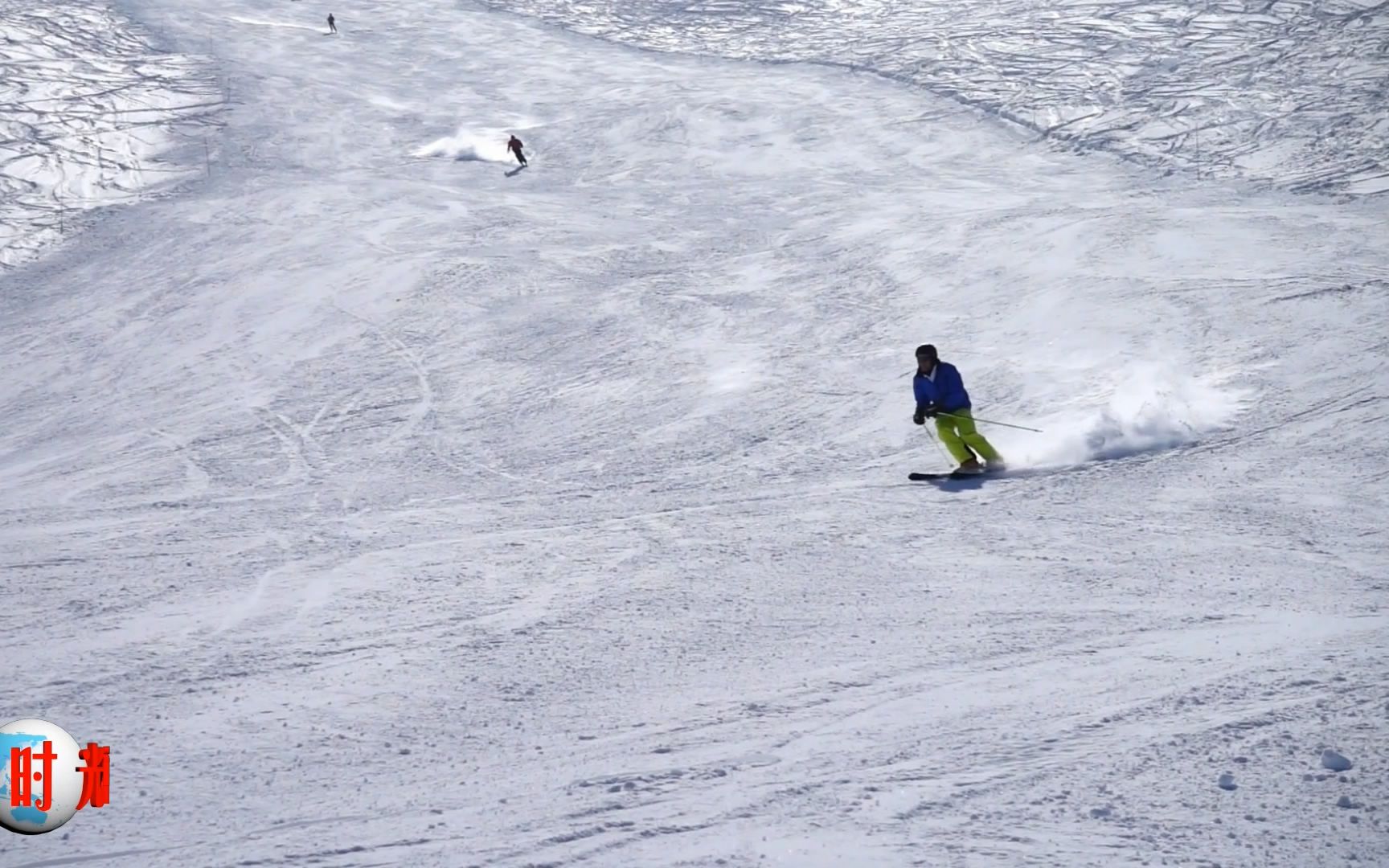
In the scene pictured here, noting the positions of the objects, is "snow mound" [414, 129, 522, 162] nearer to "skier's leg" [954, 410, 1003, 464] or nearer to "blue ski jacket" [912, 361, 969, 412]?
"blue ski jacket" [912, 361, 969, 412]

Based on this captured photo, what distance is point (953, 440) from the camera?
9.96m

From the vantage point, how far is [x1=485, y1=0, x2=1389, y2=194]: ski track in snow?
21.1 meters

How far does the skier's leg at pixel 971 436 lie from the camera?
32.5ft

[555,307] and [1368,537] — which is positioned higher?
[1368,537]

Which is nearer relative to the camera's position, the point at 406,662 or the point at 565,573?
the point at 406,662

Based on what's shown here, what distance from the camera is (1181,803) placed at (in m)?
4.95

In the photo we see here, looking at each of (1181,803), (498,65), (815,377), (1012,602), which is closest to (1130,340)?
(815,377)

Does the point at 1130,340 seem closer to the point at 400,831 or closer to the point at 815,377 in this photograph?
the point at 815,377

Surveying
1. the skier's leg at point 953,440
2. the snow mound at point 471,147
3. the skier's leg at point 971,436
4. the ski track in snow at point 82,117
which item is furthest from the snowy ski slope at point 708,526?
the snow mound at point 471,147

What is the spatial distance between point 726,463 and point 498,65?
84.7 ft

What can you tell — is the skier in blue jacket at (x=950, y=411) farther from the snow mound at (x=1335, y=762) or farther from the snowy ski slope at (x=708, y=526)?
the snow mound at (x=1335, y=762)

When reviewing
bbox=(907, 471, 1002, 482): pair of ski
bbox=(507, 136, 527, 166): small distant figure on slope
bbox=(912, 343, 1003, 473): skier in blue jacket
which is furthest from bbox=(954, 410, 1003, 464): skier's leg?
bbox=(507, 136, 527, 166): small distant figure on slope

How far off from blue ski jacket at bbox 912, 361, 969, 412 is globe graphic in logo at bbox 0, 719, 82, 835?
6.75m

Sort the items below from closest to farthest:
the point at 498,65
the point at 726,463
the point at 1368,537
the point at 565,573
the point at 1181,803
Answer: the point at 1181,803 < the point at 1368,537 < the point at 565,573 < the point at 726,463 < the point at 498,65
